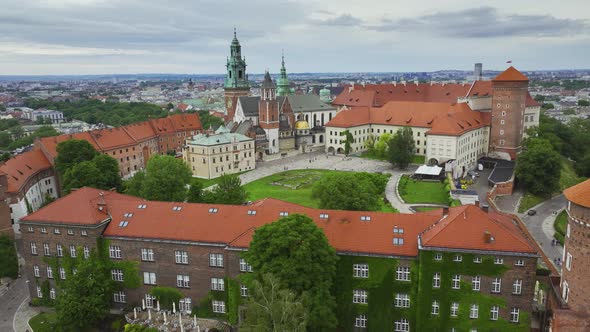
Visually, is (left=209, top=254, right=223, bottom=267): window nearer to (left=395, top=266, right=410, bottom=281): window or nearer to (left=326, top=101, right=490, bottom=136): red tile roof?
(left=395, top=266, right=410, bottom=281): window

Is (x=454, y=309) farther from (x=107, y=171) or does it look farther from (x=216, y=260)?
(x=107, y=171)

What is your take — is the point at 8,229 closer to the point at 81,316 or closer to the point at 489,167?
the point at 81,316

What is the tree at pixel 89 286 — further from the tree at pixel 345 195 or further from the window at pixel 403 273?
the window at pixel 403 273

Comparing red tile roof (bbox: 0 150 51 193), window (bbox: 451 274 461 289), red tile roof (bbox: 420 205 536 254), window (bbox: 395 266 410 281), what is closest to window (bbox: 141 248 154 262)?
window (bbox: 395 266 410 281)

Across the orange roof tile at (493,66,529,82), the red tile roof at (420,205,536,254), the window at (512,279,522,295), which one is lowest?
the window at (512,279,522,295)

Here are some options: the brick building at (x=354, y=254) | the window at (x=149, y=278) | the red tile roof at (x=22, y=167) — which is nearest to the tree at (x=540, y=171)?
the brick building at (x=354, y=254)

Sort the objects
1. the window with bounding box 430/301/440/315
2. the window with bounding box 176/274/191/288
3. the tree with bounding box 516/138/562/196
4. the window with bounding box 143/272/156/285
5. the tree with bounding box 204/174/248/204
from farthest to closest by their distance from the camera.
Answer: the tree with bounding box 516/138/562/196, the tree with bounding box 204/174/248/204, the window with bounding box 143/272/156/285, the window with bounding box 176/274/191/288, the window with bounding box 430/301/440/315
